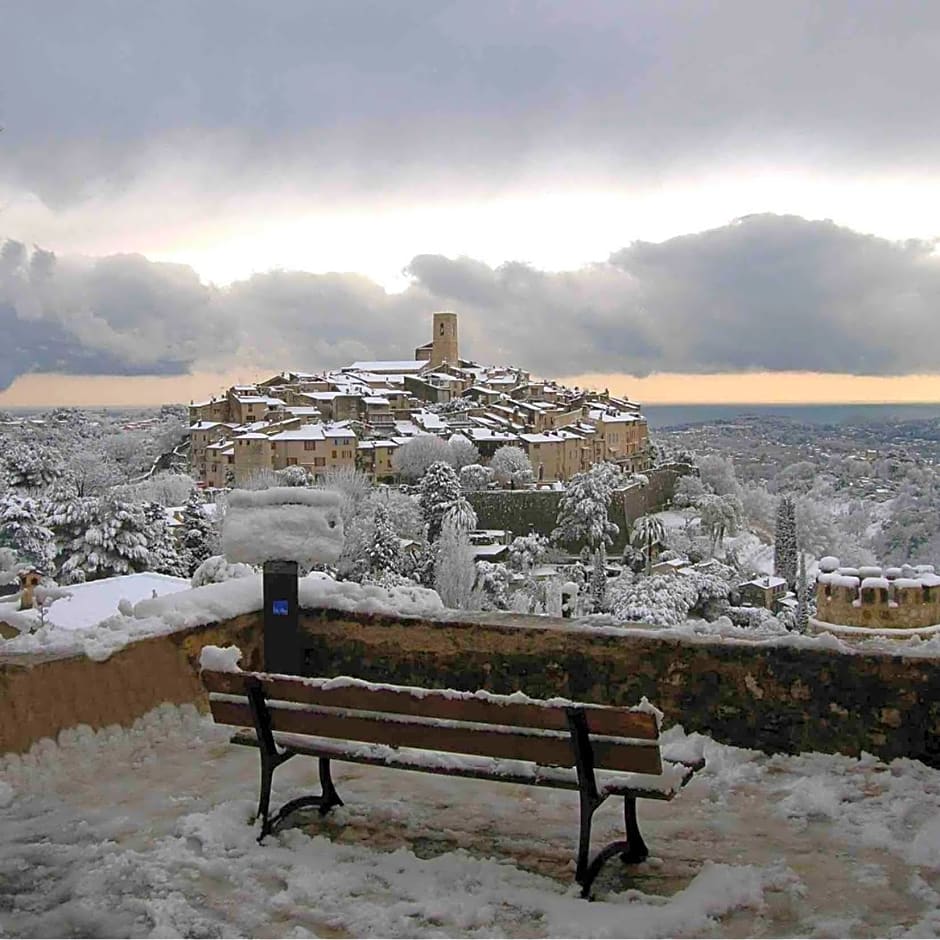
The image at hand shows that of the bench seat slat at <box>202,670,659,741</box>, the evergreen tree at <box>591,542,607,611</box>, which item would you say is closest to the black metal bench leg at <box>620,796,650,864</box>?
the bench seat slat at <box>202,670,659,741</box>

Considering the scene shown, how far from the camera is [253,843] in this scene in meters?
3.21

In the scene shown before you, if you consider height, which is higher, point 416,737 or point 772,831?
point 416,737

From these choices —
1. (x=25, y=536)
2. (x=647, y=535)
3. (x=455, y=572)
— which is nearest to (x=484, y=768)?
(x=25, y=536)

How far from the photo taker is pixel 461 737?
3062mm

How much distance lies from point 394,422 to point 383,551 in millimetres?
32783

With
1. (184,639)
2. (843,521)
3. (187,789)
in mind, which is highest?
(184,639)

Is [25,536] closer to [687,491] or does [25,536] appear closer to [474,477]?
[474,477]

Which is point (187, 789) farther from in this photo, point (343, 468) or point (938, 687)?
point (343, 468)

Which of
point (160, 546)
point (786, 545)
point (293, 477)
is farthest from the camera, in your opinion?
point (293, 477)

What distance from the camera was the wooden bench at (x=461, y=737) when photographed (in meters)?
2.87

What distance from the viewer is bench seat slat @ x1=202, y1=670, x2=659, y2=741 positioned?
111 inches

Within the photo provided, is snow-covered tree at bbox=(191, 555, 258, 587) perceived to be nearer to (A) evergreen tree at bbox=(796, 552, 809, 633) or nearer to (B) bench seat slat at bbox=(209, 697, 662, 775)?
(B) bench seat slat at bbox=(209, 697, 662, 775)

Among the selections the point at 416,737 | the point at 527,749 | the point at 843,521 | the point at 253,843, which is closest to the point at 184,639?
the point at 253,843

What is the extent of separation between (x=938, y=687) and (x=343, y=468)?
188ft
